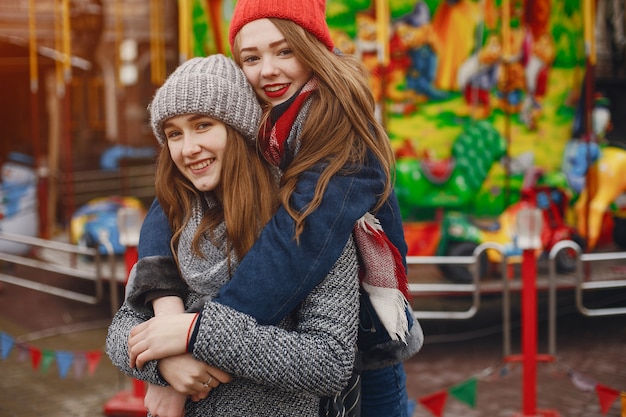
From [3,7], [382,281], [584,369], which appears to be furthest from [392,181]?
[3,7]

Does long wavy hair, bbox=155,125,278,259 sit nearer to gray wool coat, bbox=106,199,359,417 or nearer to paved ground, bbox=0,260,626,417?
gray wool coat, bbox=106,199,359,417

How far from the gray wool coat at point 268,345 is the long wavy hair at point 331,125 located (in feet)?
0.62

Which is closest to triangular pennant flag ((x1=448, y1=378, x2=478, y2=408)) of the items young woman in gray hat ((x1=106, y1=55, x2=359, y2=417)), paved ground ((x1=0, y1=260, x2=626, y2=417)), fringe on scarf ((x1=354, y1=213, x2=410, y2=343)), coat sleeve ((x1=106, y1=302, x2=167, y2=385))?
paved ground ((x1=0, y1=260, x2=626, y2=417))

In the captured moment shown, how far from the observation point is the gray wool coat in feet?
5.30

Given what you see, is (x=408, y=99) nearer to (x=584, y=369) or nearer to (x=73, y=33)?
(x=584, y=369)

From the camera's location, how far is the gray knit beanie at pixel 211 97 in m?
1.75

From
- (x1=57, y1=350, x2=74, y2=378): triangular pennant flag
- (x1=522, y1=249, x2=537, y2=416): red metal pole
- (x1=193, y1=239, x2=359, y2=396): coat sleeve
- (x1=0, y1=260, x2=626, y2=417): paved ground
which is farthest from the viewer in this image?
(x1=0, y1=260, x2=626, y2=417): paved ground

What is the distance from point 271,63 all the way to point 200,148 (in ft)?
0.92

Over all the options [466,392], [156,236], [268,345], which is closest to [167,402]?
[268,345]

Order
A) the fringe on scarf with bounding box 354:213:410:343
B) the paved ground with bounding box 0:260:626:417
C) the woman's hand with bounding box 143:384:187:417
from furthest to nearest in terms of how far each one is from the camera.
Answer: the paved ground with bounding box 0:260:626:417, the fringe on scarf with bounding box 354:213:410:343, the woman's hand with bounding box 143:384:187:417

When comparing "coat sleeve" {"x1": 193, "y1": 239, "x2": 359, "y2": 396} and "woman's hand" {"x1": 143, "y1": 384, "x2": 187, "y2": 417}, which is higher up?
"coat sleeve" {"x1": 193, "y1": 239, "x2": 359, "y2": 396}

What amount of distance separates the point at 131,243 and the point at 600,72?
4.38 meters

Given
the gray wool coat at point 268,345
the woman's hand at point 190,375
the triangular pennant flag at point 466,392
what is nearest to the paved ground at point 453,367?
the triangular pennant flag at point 466,392

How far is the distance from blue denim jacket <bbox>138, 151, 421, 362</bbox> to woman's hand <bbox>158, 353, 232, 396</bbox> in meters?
0.15
